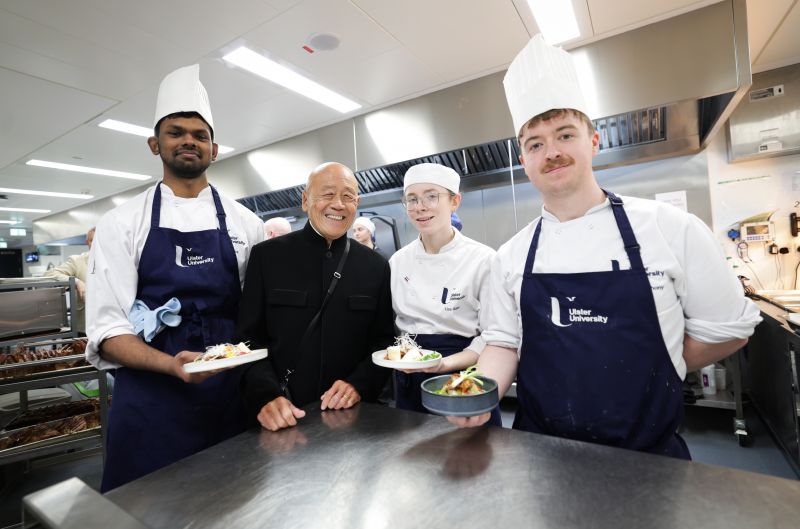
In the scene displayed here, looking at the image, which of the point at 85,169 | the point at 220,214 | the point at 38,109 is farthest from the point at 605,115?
the point at 85,169

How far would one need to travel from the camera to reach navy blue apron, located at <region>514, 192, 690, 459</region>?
43.6 inches

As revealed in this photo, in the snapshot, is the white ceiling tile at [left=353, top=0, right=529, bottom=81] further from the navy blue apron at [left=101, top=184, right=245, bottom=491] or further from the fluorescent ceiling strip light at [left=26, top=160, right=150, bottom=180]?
the fluorescent ceiling strip light at [left=26, top=160, right=150, bottom=180]

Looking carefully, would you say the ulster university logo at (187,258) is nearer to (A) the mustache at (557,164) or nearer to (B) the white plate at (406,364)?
(B) the white plate at (406,364)

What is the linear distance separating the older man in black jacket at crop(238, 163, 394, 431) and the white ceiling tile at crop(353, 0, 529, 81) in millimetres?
1795

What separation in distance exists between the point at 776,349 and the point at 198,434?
361 cm

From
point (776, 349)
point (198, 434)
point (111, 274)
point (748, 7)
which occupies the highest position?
point (748, 7)

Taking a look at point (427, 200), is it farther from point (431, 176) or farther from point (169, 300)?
point (169, 300)

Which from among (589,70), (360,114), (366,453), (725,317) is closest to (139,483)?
(366,453)

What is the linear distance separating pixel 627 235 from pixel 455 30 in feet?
8.30

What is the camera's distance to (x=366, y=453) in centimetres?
92

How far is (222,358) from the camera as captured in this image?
1188mm

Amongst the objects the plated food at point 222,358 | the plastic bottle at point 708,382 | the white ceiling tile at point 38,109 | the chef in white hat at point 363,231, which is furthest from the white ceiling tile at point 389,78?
the plastic bottle at point 708,382

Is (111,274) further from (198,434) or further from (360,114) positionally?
(360,114)

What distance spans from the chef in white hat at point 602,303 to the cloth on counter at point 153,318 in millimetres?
1063
